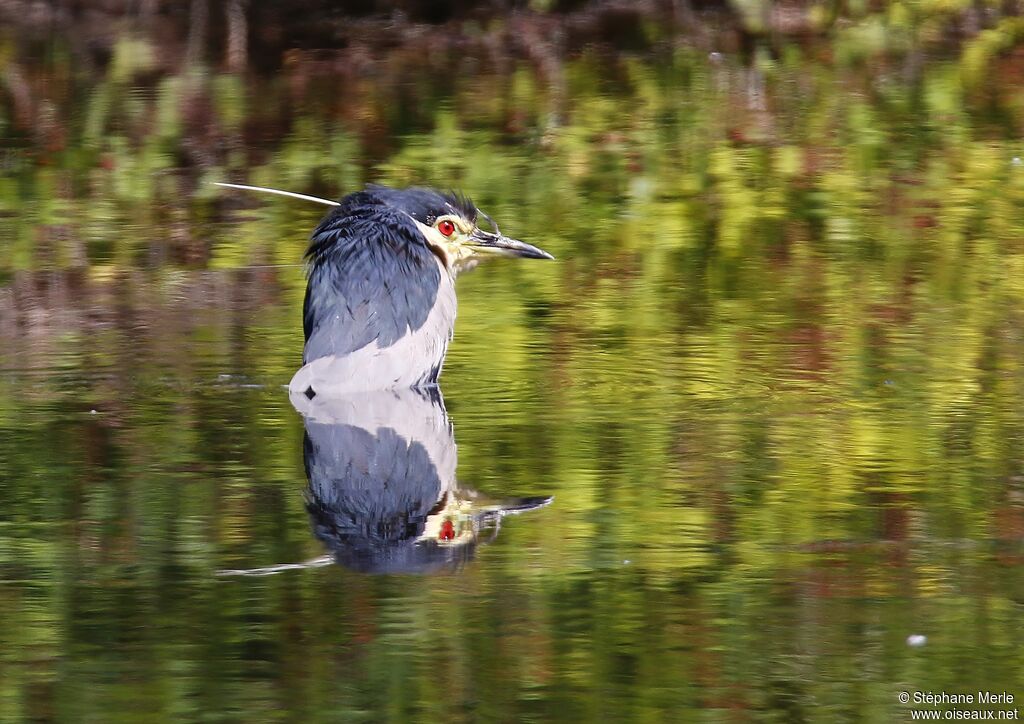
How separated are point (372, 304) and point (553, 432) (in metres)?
0.91

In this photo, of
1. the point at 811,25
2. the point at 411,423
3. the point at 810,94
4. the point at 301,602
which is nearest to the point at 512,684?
the point at 301,602

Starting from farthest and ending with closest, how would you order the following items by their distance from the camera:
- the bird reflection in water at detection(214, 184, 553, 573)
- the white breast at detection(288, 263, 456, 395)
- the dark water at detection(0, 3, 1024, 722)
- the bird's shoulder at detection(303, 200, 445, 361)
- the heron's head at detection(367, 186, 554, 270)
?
the heron's head at detection(367, 186, 554, 270) < the bird's shoulder at detection(303, 200, 445, 361) < the white breast at detection(288, 263, 456, 395) < the bird reflection in water at detection(214, 184, 553, 573) < the dark water at detection(0, 3, 1024, 722)

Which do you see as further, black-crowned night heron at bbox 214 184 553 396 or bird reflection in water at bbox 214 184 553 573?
black-crowned night heron at bbox 214 184 553 396

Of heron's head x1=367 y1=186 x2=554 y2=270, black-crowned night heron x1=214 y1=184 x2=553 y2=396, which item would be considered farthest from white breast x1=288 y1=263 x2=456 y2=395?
heron's head x1=367 y1=186 x2=554 y2=270

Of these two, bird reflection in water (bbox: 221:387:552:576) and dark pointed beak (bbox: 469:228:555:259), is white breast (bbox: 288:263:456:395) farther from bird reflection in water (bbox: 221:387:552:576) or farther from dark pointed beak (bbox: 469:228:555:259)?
dark pointed beak (bbox: 469:228:555:259)

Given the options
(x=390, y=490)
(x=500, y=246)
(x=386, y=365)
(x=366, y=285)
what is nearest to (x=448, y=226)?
(x=500, y=246)

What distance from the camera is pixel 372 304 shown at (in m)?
6.25

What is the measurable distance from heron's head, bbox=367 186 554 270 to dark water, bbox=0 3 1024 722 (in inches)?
13.6

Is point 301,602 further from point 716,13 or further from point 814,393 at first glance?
point 716,13

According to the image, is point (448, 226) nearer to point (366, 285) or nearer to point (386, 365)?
point (366, 285)

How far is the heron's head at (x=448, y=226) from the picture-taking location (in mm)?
6754

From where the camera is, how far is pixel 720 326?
7031 millimetres

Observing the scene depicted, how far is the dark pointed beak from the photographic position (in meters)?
6.91

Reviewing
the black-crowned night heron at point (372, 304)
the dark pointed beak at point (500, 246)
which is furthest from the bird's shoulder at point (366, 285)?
the dark pointed beak at point (500, 246)
